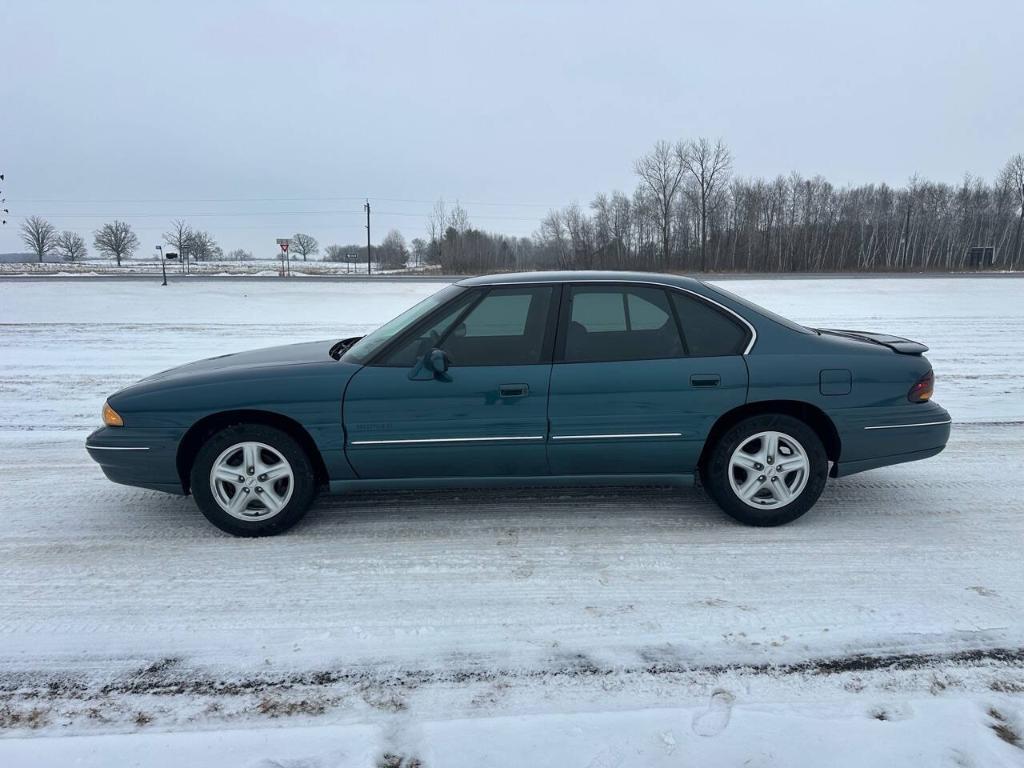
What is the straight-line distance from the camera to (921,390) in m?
3.96

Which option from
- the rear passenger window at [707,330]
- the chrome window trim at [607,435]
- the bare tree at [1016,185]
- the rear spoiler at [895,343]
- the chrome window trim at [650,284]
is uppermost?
the bare tree at [1016,185]

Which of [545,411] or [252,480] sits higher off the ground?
[545,411]

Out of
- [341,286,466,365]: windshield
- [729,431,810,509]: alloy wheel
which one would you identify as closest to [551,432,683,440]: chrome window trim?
[729,431,810,509]: alloy wheel

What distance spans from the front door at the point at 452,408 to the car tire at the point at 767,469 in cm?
107

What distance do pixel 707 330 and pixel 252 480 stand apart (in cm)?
281

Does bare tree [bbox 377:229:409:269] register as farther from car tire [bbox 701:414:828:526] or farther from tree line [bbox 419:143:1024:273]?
car tire [bbox 701:414:828:526]

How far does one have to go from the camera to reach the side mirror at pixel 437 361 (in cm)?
367

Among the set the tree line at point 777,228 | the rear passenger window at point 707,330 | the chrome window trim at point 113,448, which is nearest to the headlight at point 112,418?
the chrome window trim at point 113,448

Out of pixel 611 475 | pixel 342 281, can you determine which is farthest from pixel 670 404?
pixel 342 281

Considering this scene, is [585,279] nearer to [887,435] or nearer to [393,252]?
[887,435]

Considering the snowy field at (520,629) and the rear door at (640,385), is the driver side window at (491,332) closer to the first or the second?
the rear door at (640,385)

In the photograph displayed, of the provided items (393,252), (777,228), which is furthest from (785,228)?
(393,252)

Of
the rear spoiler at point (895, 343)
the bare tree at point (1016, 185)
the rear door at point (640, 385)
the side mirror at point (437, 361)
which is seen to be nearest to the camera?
the side mirror at point (437, 361)

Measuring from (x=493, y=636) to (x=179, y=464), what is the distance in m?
2.17
